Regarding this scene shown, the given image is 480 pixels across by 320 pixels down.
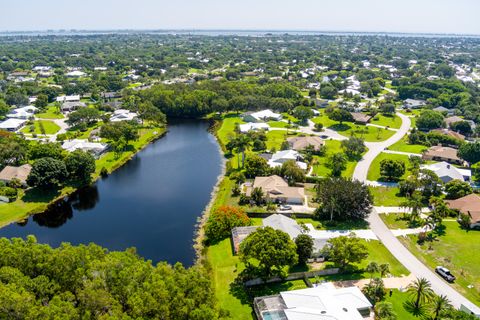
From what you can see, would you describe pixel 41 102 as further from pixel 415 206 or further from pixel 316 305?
pixel 415 206

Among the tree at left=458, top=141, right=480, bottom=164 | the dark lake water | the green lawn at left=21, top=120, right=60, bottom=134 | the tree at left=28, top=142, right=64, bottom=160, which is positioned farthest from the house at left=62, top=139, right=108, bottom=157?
the tree at left=458, top=141, right=480, bottom=164

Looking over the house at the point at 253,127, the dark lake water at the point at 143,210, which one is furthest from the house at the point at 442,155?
the dark lake water at the point at 143,210

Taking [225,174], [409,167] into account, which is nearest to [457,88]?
[409,167]

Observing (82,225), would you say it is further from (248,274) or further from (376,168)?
(376,168)

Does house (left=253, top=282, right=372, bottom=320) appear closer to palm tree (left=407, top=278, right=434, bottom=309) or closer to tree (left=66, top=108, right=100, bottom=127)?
palm tree (left=407, top=278, right=434, bottom=309)

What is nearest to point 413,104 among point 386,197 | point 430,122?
point 430,122
